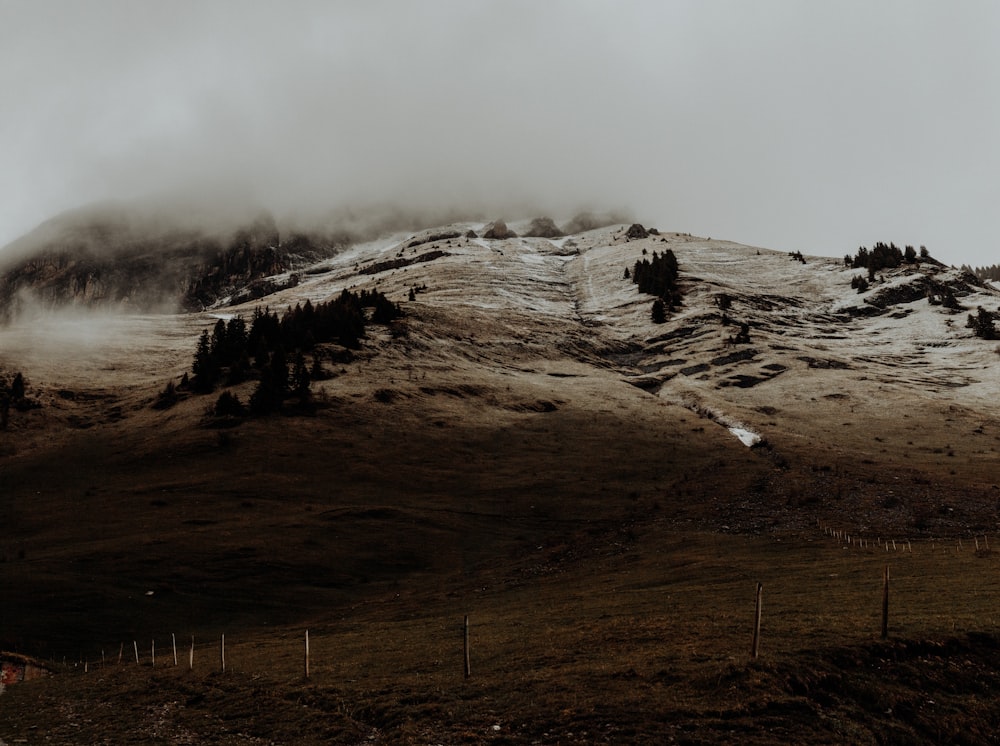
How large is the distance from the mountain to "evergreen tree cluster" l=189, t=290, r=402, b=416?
3.36m

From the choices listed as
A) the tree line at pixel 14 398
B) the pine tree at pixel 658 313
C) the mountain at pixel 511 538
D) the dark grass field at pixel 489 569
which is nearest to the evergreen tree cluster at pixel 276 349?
the mountain at pixel 511 538

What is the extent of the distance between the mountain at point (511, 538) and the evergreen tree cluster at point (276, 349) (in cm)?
336

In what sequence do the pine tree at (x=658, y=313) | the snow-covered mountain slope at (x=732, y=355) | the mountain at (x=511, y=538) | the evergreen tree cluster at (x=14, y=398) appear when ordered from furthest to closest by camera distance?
the pine tree at (x=658, y=313)
the snow-covered mountain slope at (x=732, y=355)
the evergreen tree cluster at (x=14, y=398)
the mountain at (x=511, y=538)

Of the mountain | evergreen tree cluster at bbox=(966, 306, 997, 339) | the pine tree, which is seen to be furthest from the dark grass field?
evergreen tree cluster at bbox=(966, 306, 997, 339)

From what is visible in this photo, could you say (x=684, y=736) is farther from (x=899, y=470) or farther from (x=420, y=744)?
(x=899, y=470)

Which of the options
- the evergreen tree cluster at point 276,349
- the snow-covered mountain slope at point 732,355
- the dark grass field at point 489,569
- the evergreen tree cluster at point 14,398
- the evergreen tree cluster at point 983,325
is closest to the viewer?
the dark grass field at point 489,569

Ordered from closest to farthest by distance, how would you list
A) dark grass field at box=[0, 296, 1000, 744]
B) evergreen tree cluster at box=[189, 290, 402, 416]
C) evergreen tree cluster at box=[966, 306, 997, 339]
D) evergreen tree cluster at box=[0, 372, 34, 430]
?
dark grass field at box=[0, 296, 1000, 744] → evergreen tree cluster at box=[0, 372, 34, 430] → evergreen tree cluster at box=[189, 290, 402, 416] → evergreen tree cluster at box=[966, 306, 997, 339]

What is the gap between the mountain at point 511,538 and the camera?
21.6 metres

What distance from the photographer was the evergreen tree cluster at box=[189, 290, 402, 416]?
4434 inches

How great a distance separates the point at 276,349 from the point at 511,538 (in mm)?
73781

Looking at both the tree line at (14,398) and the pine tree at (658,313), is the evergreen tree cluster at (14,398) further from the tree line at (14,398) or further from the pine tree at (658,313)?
the pine tree at (658,313)

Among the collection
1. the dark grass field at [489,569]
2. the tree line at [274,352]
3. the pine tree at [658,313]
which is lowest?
the dark grass field at [489,569]

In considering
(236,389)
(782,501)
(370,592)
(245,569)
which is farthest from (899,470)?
(236,389)

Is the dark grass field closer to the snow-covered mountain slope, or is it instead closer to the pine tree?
the snow-covered mountain slope
